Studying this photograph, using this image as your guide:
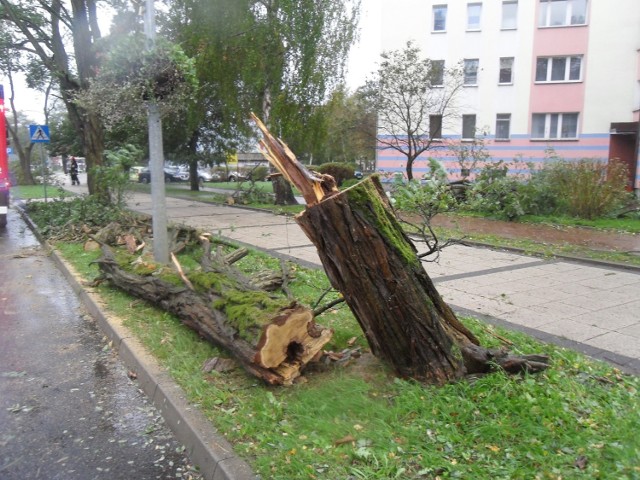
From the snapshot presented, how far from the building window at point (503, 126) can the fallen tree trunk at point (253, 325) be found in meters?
24.6

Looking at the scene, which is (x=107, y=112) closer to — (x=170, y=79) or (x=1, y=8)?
(x=170, y=79)

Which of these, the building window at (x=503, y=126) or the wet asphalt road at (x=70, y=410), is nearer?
A: the wet asphalt road at (x=70, y=410)

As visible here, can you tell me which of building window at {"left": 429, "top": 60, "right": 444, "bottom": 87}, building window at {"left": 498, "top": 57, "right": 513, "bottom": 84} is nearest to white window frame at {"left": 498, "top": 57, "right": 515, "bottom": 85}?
building window at {"left": 498, "top": 57, "right": 513, "bottom": 84}

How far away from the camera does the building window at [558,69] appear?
25.7 m

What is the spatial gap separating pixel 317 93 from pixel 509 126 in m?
14.2

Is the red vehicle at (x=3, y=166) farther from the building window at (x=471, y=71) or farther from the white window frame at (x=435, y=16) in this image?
the white window frame at (x=435, y=16)

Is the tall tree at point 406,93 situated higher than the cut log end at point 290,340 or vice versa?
the tall tree at point 406,93

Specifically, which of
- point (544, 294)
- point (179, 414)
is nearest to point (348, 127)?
point (544, 294)

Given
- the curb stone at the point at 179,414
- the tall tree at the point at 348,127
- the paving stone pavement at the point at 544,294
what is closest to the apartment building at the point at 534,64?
the tall tree at the point at 348,127

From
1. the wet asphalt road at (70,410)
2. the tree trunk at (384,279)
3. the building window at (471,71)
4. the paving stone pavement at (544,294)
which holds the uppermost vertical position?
the building window at (471,71)

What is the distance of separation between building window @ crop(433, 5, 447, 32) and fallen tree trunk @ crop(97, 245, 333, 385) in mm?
25562

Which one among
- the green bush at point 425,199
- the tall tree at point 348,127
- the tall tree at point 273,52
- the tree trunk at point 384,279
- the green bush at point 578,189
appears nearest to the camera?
the tree trunk at point 384,279

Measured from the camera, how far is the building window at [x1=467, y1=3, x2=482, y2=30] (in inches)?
1047

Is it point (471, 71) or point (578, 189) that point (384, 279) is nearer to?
point (578, 189)
